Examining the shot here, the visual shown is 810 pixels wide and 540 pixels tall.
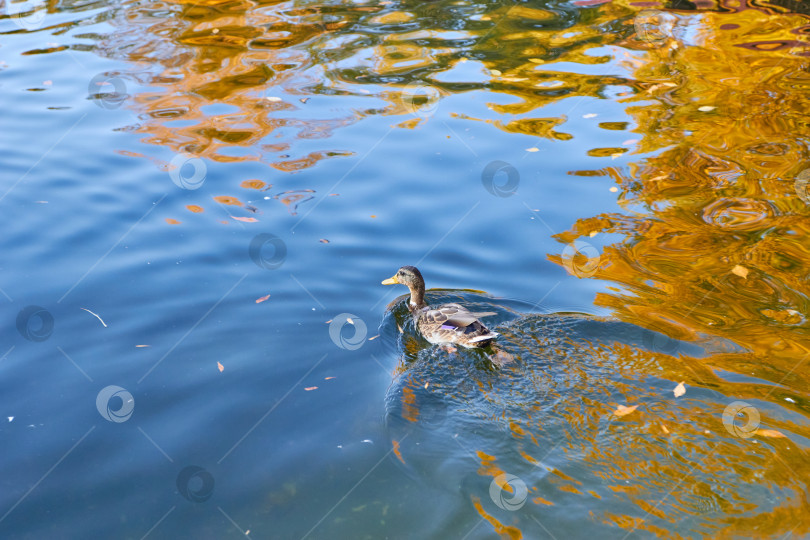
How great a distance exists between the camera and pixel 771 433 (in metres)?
4.85

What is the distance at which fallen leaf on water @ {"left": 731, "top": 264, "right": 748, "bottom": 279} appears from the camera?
22.7 ft

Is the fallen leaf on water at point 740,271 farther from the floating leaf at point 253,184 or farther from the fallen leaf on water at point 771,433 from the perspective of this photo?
the floating leaf at point 253,184

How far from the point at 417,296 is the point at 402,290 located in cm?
36

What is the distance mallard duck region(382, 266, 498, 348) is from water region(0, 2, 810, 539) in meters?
0.18

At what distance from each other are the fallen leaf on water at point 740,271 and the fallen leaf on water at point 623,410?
261cm

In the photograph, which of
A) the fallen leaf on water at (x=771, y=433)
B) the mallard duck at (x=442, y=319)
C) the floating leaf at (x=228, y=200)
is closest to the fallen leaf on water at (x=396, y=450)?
the mallard duck at (x=442, y=319)

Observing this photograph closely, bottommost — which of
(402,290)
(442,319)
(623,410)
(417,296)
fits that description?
(402,290)

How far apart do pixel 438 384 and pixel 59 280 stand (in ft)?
13.4

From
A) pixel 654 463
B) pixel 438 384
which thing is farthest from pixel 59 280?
pixel 654 463

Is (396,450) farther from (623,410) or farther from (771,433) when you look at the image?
(771,433)

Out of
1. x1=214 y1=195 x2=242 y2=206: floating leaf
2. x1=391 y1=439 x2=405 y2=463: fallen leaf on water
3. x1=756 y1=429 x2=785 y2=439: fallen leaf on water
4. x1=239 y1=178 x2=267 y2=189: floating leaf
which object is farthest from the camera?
x1=239 y1=178 x2=267 y2=189: floating leaf

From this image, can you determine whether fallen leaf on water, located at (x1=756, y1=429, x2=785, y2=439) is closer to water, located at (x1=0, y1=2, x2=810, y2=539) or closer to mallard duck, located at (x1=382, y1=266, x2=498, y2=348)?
water, located at (x1=0, y1=2, x2=810, y2=539)

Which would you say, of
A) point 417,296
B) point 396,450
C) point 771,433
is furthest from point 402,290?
point 771,433

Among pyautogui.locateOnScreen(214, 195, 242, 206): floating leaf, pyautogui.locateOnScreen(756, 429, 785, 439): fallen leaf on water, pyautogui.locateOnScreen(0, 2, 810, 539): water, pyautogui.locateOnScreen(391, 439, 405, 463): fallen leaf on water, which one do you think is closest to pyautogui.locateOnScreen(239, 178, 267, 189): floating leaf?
pyautogui.locateOnScreen(0, 2, 810, 539): water
